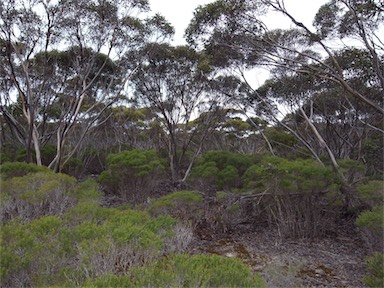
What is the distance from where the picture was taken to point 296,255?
6.30 metres

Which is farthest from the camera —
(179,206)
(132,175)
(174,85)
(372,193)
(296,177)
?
(174,85)

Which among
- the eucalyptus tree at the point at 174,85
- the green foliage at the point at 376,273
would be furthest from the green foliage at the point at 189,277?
the eucalyptus tree at the point at 174,85

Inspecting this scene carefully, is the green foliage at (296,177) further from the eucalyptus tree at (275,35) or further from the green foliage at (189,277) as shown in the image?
the green foliage at (189,277)

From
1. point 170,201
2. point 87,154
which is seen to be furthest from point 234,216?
point 87,154

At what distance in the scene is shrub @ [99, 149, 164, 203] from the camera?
965cm

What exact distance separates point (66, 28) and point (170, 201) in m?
6.40

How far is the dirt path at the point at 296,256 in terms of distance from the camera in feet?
16.4

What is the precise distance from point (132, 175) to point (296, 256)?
5.22 meters

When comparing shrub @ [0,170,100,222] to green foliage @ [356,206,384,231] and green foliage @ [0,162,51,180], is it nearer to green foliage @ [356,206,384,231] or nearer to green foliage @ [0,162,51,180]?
green foliage @ [0,162,51,180]

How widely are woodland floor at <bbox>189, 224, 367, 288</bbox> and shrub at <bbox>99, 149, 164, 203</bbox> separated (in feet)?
10.3

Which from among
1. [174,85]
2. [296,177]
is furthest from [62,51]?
[296,177]

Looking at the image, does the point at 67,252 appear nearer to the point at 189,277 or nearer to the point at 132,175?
the point at 189,277

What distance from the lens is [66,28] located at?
10.4 metres

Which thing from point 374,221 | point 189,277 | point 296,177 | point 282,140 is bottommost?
point 374,221
